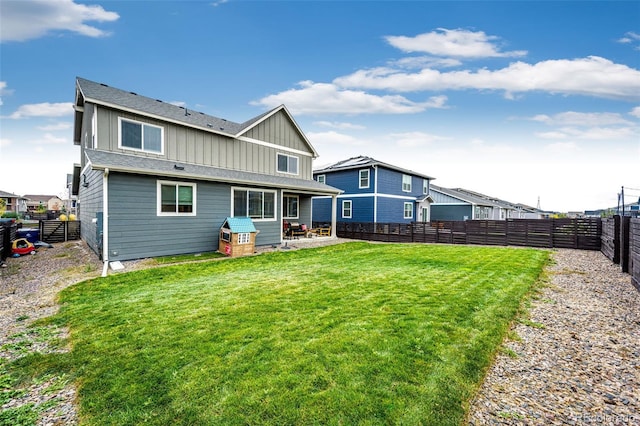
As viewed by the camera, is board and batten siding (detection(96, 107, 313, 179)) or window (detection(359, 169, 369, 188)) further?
window (detection(359, 169, 369, 188))

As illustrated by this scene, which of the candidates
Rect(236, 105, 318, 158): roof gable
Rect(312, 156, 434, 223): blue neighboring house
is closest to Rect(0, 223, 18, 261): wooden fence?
Rect(236, 105, 318, 158): roof gable

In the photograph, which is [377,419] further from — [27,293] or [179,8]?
[179,8]

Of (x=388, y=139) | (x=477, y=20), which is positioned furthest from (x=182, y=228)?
(x=388, y=139)

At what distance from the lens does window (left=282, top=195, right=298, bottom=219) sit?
17.6 metres

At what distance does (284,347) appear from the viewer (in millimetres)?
3504

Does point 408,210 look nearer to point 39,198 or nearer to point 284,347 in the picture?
point 284,347

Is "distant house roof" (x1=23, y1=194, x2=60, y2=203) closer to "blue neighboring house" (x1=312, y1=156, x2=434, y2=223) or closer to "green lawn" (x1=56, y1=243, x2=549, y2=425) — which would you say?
"blue neighboring house" (x1=312, y1=156, x2=434, y2=223)

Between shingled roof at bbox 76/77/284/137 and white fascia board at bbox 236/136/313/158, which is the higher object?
shingled roof at bbox 76/77/284/137

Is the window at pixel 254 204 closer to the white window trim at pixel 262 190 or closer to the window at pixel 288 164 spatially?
the white window trim at pixel 262 190

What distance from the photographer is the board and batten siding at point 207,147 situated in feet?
34.8

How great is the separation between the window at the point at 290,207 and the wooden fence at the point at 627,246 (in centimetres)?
1422

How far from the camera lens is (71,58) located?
14.9 metres

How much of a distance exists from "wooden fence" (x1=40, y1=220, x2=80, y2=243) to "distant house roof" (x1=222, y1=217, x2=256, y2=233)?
11.7m

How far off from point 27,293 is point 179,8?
13.2 metres
